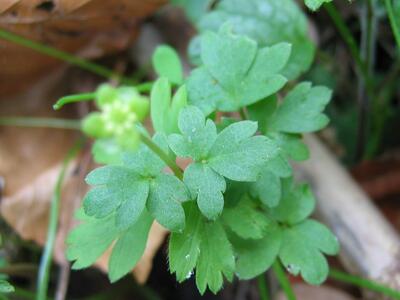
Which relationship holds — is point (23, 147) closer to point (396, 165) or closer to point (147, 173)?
point (147, 173)

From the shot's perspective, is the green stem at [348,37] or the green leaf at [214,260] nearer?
the green leaf at [214,260]

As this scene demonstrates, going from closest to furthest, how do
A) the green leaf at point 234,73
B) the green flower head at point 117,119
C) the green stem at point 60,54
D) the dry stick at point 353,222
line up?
the green flower head at point 117,119, the green leaf at point 234,73, the dry stick at point 353,222, the green stem at point 60,54

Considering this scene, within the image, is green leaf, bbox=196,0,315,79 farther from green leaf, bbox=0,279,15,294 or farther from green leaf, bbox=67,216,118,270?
green leaf, bbox=0,279,15,294

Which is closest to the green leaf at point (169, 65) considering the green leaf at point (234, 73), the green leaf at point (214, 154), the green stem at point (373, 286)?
the green leaf at point (234, 73)

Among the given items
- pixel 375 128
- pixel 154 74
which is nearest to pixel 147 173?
pixel 154 74

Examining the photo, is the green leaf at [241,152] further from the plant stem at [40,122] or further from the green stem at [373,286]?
the plant stem at [40,122]

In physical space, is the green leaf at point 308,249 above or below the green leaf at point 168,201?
below

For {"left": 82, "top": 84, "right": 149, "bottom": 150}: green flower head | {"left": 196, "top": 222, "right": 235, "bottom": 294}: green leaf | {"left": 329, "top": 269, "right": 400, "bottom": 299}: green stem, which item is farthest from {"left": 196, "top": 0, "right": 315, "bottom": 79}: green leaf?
{"left": 82, "top": 84, "right": 149, "bottom": 150}: green flower head

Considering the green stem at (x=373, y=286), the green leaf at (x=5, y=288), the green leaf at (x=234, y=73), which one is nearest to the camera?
the green leaf at (x=5, y=288)
